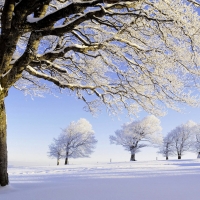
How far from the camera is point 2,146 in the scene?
6.32 metres

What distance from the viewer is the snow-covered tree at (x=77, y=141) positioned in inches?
1511

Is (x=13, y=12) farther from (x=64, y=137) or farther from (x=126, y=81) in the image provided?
(x=64, y=137)

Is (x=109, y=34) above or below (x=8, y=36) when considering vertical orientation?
above

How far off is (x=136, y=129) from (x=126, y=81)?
3349 centimetres

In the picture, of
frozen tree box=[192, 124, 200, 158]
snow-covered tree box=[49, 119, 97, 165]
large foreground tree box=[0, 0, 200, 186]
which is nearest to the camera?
large foreground tree box=[0, 0, 200, 186]

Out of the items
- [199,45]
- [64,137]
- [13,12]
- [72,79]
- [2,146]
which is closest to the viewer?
[13,12]

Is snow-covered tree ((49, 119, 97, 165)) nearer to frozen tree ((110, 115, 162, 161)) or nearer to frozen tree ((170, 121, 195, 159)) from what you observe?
frozen tree ((110, 115, 162, 161))

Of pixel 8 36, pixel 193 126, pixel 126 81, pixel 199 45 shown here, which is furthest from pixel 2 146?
pixel 193 126

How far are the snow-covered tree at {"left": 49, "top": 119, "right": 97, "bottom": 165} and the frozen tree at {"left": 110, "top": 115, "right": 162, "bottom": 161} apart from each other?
6.08 metres

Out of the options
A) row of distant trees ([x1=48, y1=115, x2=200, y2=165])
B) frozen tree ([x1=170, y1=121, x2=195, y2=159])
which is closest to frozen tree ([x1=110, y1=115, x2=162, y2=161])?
row of distant trees ([x1=48, y1=115, x2=200, y2=165])

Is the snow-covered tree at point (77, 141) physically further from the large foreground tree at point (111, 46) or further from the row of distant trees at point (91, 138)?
the large foreground tree at point (111, 46)

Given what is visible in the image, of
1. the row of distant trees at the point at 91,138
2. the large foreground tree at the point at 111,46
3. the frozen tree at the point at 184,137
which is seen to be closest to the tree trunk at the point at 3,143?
the large foreground tree at the point at 111,46

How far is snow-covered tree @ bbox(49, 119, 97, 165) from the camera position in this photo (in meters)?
38.4

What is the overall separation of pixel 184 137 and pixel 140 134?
40.0ft
